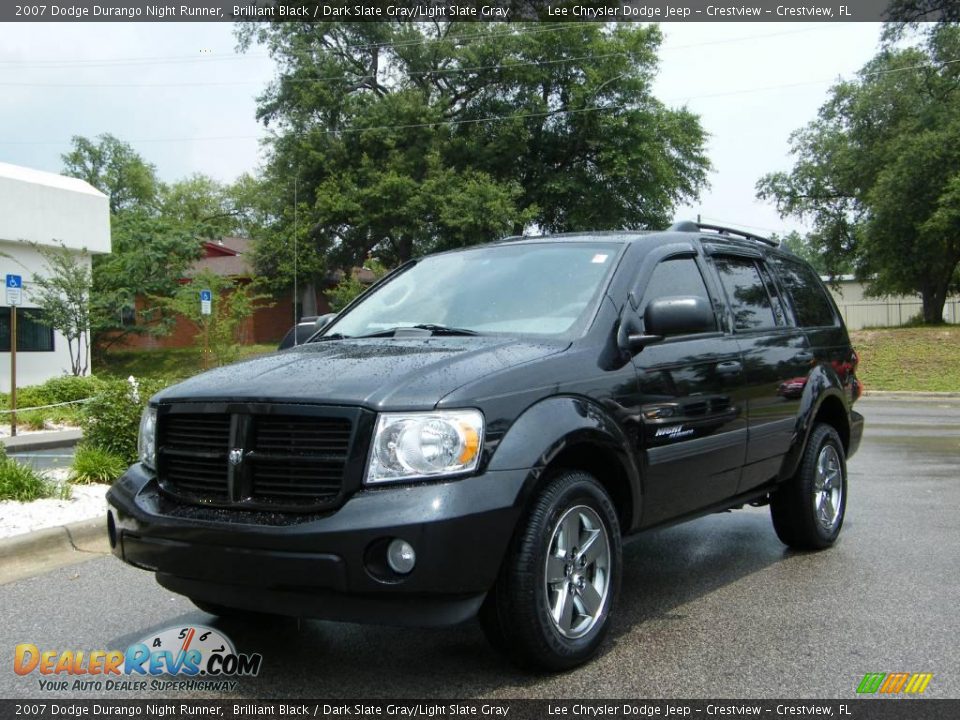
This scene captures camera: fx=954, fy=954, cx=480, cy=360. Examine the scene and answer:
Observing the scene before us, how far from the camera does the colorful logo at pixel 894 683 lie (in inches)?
148

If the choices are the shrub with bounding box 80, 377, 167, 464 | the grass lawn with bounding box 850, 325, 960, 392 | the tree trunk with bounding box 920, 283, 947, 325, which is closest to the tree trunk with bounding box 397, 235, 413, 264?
the grass lawn with bounding box 850, 325, 960, 392

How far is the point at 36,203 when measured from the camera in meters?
24.0

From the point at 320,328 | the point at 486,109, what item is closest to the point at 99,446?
the point at 320,328

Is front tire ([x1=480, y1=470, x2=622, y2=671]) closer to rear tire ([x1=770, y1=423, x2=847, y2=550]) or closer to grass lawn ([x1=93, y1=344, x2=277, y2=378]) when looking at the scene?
rear tire ([x1=770, y1=423, x2=847, y2=550])

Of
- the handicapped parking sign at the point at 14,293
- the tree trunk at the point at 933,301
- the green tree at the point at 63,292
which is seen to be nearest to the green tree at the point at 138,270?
the green tree at the point at 63,292

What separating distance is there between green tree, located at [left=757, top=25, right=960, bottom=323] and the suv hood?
30.8m

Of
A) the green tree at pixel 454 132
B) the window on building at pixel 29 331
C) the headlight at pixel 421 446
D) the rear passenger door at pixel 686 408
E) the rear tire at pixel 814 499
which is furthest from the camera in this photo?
the green tree at pixel 454 132

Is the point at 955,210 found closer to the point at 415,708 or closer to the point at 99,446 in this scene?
the point at 99,446

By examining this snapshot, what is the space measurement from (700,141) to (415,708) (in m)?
46.7

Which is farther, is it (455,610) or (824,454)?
(824,454)

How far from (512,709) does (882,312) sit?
5580 cm

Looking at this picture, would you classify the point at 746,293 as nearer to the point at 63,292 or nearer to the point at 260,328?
the point at 63,292

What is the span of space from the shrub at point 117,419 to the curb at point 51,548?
1.74 m

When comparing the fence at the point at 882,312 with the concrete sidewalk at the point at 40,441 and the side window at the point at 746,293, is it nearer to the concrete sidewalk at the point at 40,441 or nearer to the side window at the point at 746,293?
the concrete sidewalk at the point at 40,441
